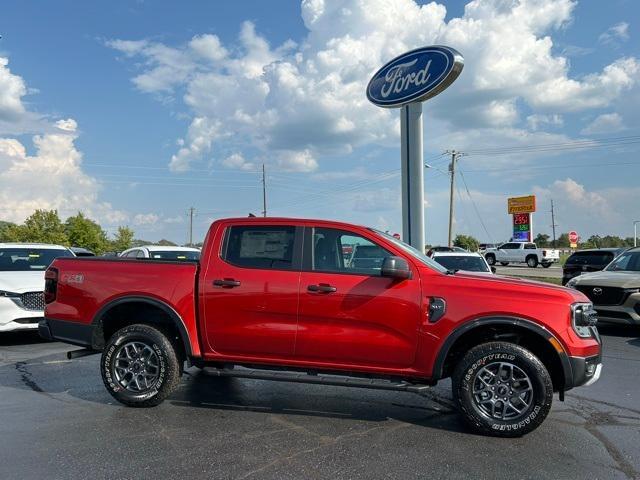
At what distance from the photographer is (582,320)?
15.3 ft

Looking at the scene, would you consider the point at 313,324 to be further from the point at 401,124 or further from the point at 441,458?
the point at 401,124

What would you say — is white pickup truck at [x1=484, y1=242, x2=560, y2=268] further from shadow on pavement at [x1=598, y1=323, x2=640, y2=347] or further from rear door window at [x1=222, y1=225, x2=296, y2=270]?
rear door window at [x1=222, y1=225, x2=296, y2=270]

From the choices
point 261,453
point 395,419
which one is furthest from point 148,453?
point 395,419

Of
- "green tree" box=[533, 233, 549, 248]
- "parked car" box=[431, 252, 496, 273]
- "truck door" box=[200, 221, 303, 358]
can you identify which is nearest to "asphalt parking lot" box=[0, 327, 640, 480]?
"truck door" box=[200, 221, 303, 358]

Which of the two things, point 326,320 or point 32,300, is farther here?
point 32,300

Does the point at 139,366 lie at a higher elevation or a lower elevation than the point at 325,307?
lower

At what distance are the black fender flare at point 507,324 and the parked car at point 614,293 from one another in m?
6.12

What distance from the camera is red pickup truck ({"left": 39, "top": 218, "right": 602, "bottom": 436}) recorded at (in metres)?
4.63

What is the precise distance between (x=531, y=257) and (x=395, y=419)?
40.3 metres

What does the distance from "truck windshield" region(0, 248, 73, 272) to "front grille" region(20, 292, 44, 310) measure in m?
1.25

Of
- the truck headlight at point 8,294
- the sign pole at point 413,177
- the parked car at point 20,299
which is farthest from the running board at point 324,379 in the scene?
the sign pole at point 413,177

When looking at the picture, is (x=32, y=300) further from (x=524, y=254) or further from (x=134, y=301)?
(x=524, y=254)

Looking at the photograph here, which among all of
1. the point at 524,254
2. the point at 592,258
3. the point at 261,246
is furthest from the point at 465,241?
the point at 261,246

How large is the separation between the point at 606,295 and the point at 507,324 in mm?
6617
